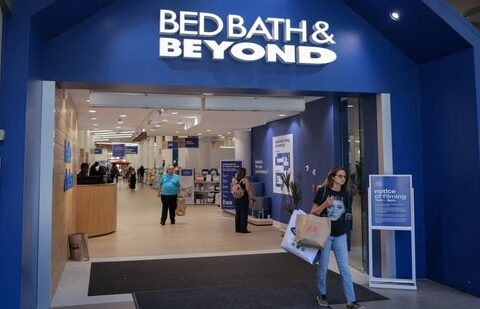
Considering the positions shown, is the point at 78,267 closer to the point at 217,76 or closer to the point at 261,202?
the point at 217,76

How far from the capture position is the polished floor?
432 centimetres

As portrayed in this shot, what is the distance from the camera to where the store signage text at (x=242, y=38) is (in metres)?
4.48

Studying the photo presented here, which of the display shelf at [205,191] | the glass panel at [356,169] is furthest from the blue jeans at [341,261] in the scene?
the display shelf at [205,191]

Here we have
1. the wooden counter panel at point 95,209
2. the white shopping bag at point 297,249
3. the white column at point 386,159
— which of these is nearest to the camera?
the white shopping bag at point 297,249

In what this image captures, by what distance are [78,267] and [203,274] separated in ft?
6.13

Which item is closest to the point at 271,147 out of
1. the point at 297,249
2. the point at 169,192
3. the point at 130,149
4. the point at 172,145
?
the point at 169,192

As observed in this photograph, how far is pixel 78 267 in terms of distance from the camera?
19.0 ft

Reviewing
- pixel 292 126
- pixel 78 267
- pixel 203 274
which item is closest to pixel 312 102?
pixel 292 126

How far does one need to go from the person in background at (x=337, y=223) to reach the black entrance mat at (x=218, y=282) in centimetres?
45

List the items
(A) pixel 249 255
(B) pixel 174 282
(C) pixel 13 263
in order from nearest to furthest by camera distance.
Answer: (C) pixel 13 263 < (B) pixel 174 282 < (A) pixel 249 255

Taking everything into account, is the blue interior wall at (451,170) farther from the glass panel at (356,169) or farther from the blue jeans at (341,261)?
the blue jeans at (341,261)

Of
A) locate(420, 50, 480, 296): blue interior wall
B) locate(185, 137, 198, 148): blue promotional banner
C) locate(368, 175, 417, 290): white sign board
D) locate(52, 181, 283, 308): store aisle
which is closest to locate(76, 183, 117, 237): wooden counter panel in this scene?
locate(52, 181, 283, 308): store aisle

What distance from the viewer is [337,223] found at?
395 cm

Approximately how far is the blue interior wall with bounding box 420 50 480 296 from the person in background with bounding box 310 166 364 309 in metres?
1.47
